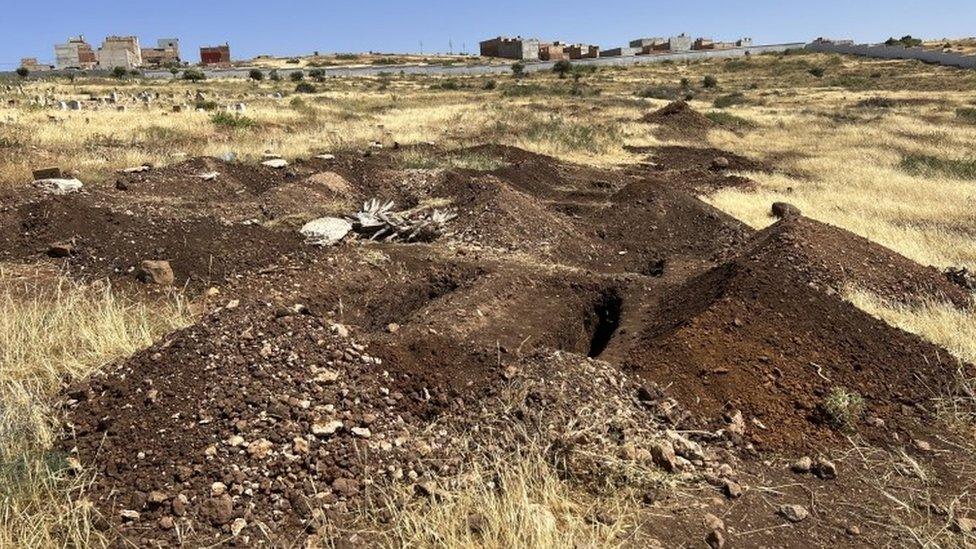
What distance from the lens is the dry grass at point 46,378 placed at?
8.79 feet

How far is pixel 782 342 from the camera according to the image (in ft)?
15.4

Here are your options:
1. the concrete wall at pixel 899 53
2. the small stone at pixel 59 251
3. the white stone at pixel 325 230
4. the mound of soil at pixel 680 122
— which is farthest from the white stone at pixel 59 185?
the concrete wall at pixel 899 53

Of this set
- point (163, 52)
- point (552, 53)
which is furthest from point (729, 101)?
point (163, 52)

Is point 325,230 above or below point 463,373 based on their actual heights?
above

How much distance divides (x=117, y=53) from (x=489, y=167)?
88.4m

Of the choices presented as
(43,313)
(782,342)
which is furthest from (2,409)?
(782,342)

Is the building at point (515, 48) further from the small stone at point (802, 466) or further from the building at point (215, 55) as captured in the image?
the small stone at point (802, 466)

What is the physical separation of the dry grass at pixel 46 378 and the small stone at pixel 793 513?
3056 millimetres

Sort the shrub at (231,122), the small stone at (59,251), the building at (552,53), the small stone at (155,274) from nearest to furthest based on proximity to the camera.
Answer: the small stone at (155,274) < the small stone at (59,251) < the shrub at (231,122) < the building at (552,53)

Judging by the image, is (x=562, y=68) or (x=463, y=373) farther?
(x=562, y=68)

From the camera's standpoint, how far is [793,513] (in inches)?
123

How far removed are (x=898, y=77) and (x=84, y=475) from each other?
55453mm

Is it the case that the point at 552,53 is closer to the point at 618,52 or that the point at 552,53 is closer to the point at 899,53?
the point at 618,52

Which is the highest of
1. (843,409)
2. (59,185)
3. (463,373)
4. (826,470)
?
(59,185)
